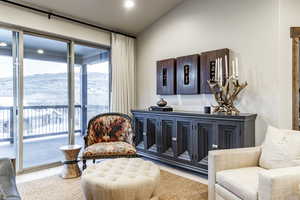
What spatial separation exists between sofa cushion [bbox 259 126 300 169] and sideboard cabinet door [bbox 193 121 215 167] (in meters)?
0.90

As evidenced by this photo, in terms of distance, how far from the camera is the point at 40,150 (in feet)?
13.5

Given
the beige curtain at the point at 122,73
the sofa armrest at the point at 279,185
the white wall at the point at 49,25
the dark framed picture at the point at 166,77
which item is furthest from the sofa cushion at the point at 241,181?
the white wall at the point at 49,25

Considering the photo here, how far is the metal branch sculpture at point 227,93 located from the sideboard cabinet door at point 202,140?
294 millimetres

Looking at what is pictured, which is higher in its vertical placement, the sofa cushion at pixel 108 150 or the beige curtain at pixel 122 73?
the beige curtain at pixel 122 73

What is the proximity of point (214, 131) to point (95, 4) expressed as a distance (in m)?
2.85

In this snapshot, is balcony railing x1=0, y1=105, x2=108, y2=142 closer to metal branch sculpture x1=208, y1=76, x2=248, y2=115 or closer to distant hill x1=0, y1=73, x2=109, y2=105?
distant hill x1=0, y1=73, x2=109, y2=105

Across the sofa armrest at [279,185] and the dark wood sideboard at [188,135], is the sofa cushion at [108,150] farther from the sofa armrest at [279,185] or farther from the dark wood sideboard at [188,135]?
the sofa armrest at [279,185]

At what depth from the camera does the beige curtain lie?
180 inches

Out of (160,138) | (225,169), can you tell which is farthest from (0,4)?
(225,169)

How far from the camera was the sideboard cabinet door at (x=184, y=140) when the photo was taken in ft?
11.1

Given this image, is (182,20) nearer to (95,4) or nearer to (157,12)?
(157,12)

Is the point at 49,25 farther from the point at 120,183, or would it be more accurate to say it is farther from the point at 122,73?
the point at 120,183

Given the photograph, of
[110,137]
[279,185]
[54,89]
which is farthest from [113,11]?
[279,185]

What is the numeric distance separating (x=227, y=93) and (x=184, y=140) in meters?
1.00
